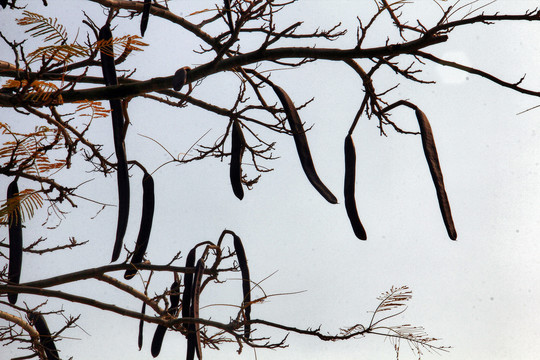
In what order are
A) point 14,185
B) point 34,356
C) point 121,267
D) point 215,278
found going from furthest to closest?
point 34,356 → point 121,267 → point 215,278 → point 14,185

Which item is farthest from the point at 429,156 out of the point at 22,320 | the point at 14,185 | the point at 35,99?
the point at 22,320

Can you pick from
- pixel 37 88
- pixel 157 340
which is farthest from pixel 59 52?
pixel 157 340

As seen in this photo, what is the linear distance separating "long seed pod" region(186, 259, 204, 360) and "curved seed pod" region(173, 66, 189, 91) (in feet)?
3.24

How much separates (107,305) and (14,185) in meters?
1.07

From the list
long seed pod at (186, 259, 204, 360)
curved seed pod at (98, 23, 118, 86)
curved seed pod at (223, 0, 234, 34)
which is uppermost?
curved seed pod at (223, 0, 234, 34)

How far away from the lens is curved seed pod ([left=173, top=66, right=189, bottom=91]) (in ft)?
7.52

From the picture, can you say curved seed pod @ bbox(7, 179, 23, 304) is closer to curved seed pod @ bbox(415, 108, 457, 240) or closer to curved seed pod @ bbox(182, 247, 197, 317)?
curved seed pod @ bbox(182, 247, 197, 317)

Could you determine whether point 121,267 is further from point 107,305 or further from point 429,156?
point 429,156

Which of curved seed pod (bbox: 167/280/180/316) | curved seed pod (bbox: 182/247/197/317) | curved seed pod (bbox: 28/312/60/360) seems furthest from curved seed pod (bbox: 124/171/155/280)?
curved seed pod (bbox: 28/312/60/360)

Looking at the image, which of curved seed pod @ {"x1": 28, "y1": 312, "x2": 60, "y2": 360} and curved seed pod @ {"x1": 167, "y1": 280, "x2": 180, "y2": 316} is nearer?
curved seed pod @ {"x1": 167, "y1": 280, "x2": 180, "y2": 316}

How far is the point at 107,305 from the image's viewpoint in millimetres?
3688

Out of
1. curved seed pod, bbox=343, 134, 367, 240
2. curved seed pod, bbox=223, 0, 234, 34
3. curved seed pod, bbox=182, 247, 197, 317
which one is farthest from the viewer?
curved seed pod, bbox=182, 247, 197, 317

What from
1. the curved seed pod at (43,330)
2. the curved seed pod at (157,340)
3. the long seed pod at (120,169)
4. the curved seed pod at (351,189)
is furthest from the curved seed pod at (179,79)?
the curved seed pod at (43,330)

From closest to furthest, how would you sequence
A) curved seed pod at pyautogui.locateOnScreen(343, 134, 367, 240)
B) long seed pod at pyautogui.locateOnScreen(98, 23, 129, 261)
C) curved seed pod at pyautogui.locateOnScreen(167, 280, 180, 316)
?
1. curved seed pod at pyautogui.locateOnScreen(343, 134, 367, 240)
2. long seed pod at pyautogui.locateOnScreen(98, 23, 129, 261)
3. curved seed pod at pyautogui.locateOnScreen(167, 280, 180, 316)
